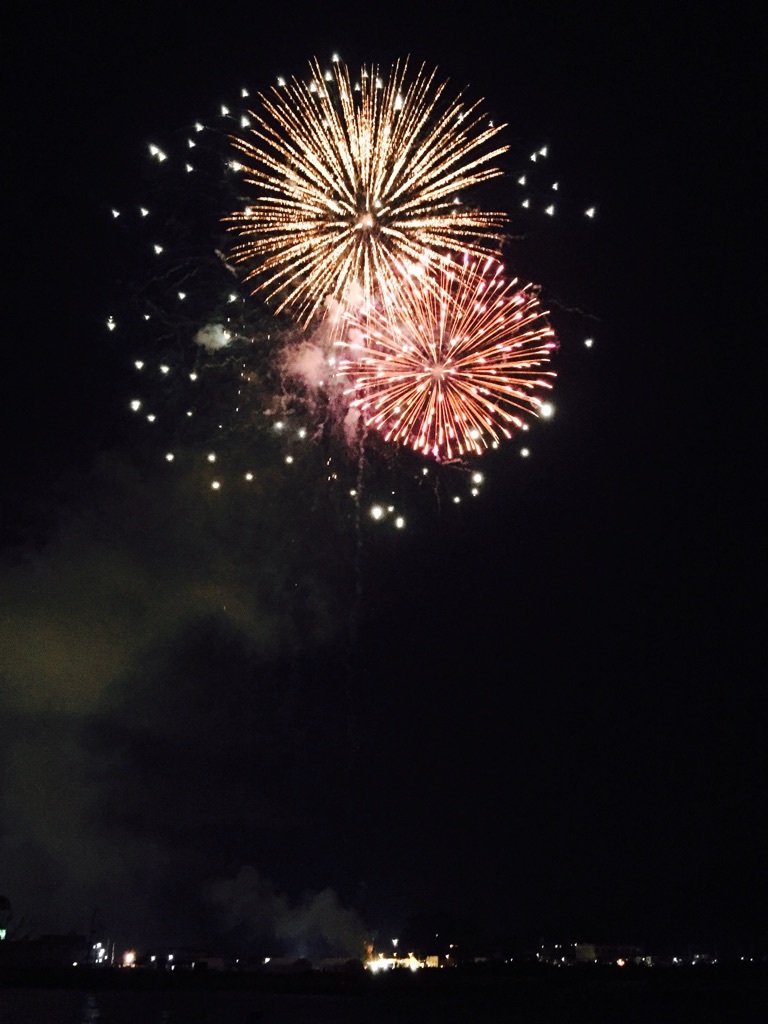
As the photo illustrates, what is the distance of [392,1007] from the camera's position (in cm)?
5269

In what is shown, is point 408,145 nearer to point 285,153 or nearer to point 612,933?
point 285,153

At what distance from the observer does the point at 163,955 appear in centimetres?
9562

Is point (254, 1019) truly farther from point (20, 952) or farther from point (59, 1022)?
point (20, 952)

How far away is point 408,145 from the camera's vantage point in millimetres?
15023

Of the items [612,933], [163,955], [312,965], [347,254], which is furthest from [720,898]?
[347,254]

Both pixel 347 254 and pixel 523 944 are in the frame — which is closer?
pixel 347 254

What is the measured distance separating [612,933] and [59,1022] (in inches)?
2907

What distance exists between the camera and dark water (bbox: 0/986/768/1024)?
134 feet

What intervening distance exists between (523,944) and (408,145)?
9075 cm

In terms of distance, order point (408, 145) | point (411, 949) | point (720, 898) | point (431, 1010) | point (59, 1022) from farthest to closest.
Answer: point (720, 898)
point (411, 949)
point (431, 1010)
point (59, 1022)
point (408, 145)

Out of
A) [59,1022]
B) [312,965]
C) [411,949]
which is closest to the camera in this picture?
[59,1022]

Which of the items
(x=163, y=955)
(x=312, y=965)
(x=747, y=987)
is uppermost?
(x=163, y=955)

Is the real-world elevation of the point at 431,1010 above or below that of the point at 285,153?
below

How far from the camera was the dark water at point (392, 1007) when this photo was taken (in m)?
40.8
